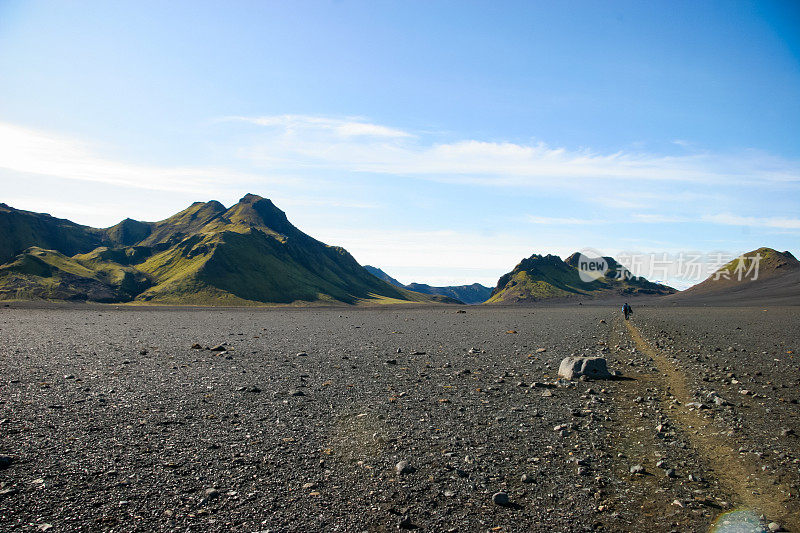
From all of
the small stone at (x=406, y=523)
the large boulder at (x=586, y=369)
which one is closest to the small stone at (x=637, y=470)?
the small stone at (x=406, y=523)

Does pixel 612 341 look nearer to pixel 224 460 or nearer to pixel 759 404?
pixel 759 404

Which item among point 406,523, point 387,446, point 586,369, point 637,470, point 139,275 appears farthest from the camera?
point 139,275

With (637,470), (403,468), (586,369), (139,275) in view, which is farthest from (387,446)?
(139,275)

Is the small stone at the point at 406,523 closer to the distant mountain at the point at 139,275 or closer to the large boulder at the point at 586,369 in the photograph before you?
the large boulder at the point at 586,369

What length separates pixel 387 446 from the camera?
498 inches

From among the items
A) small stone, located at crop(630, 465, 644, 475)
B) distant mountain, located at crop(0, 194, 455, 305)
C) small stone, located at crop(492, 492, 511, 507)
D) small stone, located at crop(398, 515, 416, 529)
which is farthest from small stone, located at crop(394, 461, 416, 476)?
distant mountain, located at crop(0, 194, 455, 305)

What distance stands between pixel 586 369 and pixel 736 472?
34.4 ft

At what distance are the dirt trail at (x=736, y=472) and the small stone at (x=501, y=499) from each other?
4.90 meters

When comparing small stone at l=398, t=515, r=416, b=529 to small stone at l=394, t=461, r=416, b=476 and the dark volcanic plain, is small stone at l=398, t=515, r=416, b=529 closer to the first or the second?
the dark volcanic plain

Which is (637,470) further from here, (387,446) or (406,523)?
(387,446)

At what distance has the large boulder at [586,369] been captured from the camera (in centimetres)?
2130

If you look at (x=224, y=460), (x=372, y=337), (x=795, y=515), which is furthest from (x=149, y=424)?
(x=372, y=337)

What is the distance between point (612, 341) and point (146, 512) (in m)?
37.2

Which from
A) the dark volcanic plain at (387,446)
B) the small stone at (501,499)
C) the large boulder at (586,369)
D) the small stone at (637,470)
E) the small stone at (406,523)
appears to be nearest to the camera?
the small stone at (406,523)
